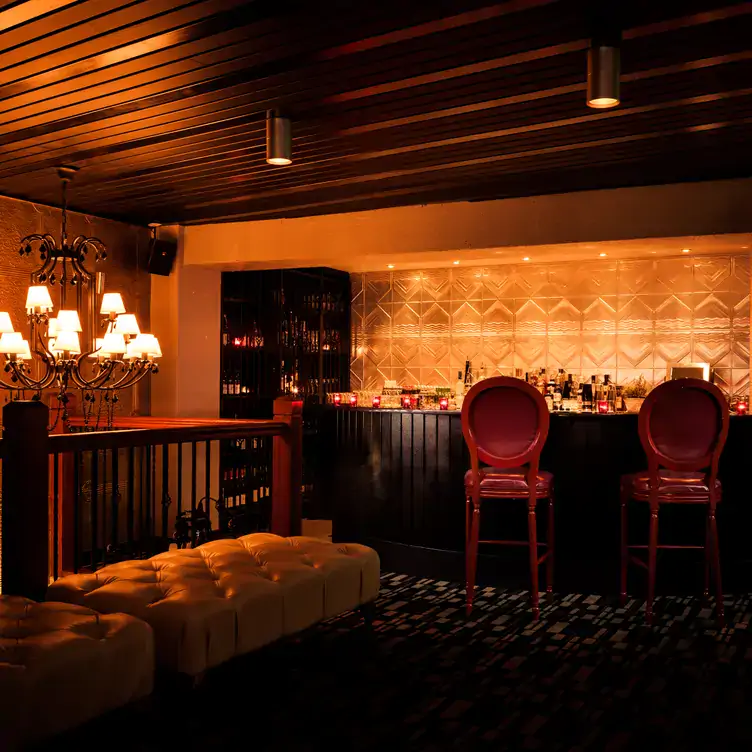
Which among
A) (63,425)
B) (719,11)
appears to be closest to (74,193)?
(63,425)

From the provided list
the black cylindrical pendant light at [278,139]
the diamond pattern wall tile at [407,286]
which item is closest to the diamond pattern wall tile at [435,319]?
the diamond pattern wall tile at [407,286]

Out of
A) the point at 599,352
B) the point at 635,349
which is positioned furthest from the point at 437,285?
the point at 635,349

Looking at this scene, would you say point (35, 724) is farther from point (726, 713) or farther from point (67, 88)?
point (67, 88)

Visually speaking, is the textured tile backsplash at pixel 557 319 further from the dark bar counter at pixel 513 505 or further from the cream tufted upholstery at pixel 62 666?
the cream tufted upholstery at pixel 62 666

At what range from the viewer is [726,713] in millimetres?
3154

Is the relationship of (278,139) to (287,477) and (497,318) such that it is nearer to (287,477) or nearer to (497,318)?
(287,477)

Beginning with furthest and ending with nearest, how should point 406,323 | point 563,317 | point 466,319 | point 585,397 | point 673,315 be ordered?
1. point 406,323
2. point 466,319
3. point 563,317
4. point 673,315
5. point 585,397

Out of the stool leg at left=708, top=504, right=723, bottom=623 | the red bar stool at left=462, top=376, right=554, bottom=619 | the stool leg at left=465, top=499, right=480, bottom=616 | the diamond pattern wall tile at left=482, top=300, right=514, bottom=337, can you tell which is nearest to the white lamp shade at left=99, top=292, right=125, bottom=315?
the red bar stool at left=462, top=376, right=554, bottom=619

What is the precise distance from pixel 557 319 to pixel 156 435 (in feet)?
17.6

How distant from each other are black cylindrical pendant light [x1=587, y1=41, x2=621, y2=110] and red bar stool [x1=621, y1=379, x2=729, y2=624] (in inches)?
77.4

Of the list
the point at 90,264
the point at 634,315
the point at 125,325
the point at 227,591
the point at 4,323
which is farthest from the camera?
the point at 634,315

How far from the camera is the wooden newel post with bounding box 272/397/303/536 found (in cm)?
468

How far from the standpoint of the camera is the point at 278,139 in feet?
13.4

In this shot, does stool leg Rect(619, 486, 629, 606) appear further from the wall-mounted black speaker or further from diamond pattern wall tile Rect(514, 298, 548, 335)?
the wall-mounted black speaker
